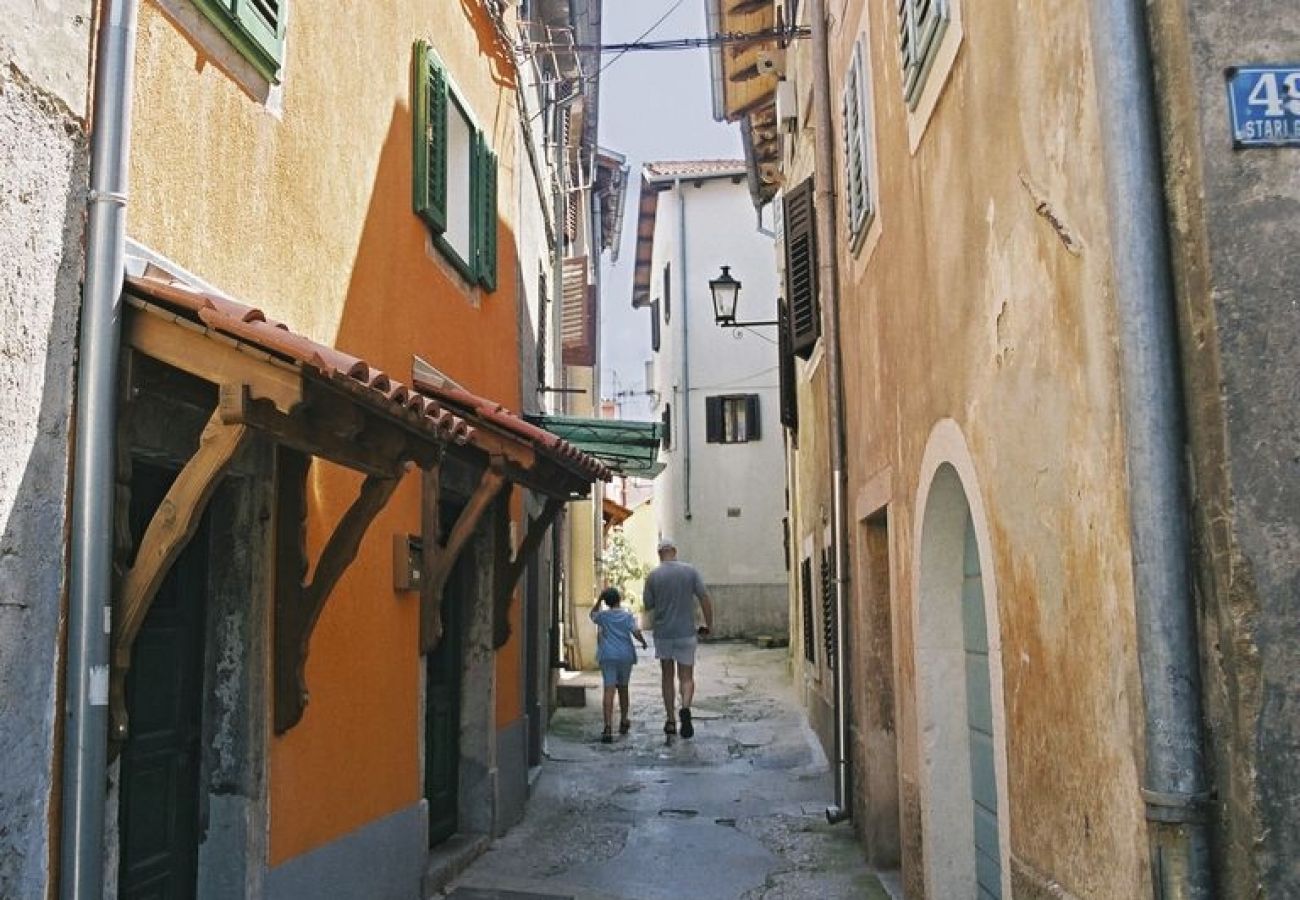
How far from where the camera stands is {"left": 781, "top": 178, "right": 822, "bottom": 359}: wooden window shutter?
10.4m

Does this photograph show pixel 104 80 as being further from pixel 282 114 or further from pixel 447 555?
pixel 447 555

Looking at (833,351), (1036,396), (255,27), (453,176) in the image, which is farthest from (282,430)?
(833,351)

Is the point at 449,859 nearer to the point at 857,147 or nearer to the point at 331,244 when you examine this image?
the point at 331,244

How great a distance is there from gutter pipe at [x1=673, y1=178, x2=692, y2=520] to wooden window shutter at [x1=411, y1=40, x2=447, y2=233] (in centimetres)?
2086

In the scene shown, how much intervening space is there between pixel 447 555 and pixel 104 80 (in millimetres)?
3754

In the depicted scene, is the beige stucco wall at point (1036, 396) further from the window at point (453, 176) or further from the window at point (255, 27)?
the window at point (453, 176)

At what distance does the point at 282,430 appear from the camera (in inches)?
150

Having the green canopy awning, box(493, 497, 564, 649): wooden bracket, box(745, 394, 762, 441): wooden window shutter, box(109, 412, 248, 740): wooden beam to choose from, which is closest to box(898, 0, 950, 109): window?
box(109, 412, 248, 740): wooden beam

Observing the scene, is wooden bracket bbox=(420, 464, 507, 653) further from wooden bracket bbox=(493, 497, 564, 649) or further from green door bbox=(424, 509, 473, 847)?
wooden bracket bbox=(493, 497, 564, 649)

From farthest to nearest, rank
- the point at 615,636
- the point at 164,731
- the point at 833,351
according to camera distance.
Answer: the point at 615,636 → the point at 833,351 → the point at 164,731

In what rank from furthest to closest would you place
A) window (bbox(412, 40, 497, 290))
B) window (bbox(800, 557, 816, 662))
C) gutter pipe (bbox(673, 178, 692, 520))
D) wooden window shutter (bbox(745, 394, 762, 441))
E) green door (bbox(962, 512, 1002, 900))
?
wooden window shutter (bbox(745, 394, 762, 441)), gutter pipe (bbox(673, 178, 692, 520)), window (bbox(800, 557, 816, 662)), window (bbox(412, 40, 497, 290)), green door (bbox(962, 512, 1002, 900))

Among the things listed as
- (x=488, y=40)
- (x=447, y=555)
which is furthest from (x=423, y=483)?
(x=488, y=40)

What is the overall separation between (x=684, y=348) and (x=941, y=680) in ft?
79.2

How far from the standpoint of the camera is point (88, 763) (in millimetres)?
3344
